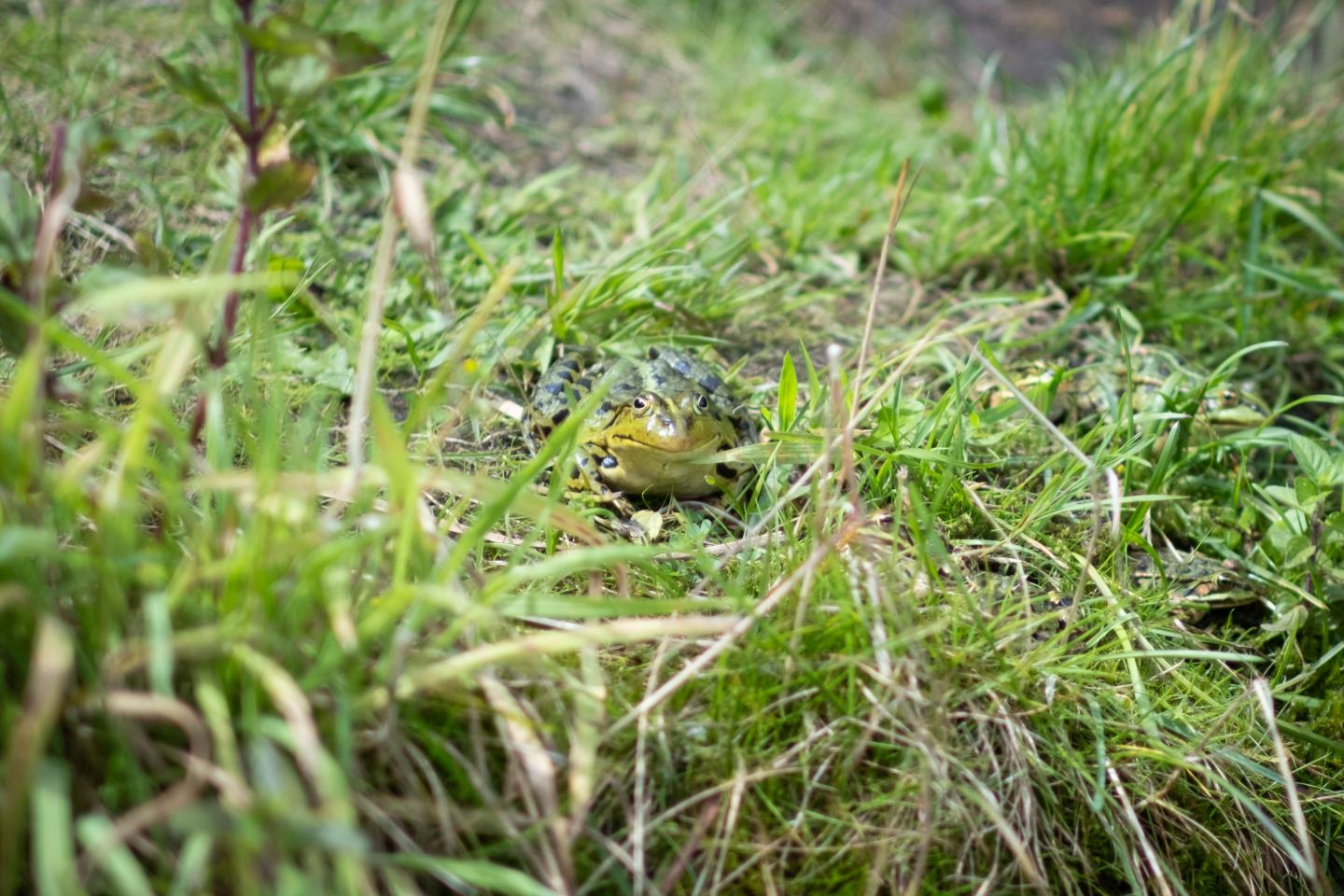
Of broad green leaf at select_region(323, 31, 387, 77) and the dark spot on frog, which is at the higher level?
broad green leaf at select_region(323, 31, 387, 77)

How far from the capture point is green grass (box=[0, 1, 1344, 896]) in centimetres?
167

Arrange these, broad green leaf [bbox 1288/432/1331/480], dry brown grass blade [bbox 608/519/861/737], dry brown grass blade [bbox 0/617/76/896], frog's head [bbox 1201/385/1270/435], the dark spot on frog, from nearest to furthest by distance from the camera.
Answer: dry brown grass blade [bbox 0/617/76/896] → dry brown grass blade [bbox 608/519/861/737] → broad green leaf [bbox 1288/432/1331/480] → the dark spot on frog → frog's head [bbox 1201/385/1270/435]

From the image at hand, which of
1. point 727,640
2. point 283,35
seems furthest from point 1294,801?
point 283,35

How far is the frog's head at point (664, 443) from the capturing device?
2926mm

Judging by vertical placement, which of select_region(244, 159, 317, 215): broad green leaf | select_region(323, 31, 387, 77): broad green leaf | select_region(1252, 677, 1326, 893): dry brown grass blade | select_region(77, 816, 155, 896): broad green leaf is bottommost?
select_region(1252, 677, 1326, 893): dry brown grass blade

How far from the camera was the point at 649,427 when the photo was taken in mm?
2953

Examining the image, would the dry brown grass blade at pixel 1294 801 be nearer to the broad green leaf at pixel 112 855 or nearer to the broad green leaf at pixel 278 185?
the broad green leaf at pixel 112 855

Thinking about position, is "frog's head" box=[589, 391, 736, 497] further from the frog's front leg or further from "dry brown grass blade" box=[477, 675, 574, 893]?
"dry brown grass blade" box=[477, 675, 574, 893]

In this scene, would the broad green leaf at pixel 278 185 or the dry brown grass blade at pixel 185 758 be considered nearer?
the dry brown grass blade at pixel 185 758

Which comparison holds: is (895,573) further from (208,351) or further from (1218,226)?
(1218,226)

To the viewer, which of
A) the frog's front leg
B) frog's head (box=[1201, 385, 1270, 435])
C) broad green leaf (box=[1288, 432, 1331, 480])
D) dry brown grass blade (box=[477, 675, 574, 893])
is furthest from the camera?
frog's head (box=[1201, 385, 1270, 435])

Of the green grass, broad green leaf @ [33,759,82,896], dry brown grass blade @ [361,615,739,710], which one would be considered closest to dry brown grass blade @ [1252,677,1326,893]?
the green grass

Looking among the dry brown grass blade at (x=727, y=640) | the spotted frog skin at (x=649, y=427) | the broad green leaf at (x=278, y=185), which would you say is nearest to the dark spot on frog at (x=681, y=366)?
the spotted frog skin at (x=649, y=427)

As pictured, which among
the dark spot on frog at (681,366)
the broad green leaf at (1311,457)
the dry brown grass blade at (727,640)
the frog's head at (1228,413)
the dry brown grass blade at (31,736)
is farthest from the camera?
the frog's head at (1228,413)
